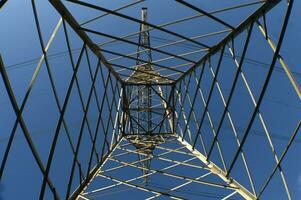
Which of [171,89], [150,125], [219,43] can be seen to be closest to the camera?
[219,43]

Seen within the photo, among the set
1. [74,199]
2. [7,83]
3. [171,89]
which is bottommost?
[74,199]

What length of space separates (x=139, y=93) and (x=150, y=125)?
234 centimetres

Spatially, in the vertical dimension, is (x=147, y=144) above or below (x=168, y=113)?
below

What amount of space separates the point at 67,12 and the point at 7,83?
3483 millimetres

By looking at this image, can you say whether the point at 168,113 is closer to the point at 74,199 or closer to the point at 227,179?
the point at 227,179

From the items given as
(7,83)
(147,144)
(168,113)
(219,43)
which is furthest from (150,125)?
(7,83)

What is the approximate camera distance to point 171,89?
1791cm

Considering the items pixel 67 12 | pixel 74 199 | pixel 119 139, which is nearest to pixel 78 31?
pixel 67 12

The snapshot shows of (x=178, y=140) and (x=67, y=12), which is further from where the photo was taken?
(x=178, y=140)

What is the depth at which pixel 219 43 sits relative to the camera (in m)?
11.3

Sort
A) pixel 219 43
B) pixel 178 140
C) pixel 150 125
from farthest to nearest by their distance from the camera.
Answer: pixel 150 125, pixel 178 140, pixel 219 43

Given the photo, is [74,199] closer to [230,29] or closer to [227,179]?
[227,179]

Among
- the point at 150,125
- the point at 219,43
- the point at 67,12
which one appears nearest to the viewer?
the point at 67,12

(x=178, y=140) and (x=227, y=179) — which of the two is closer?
(x=227, y=179)
